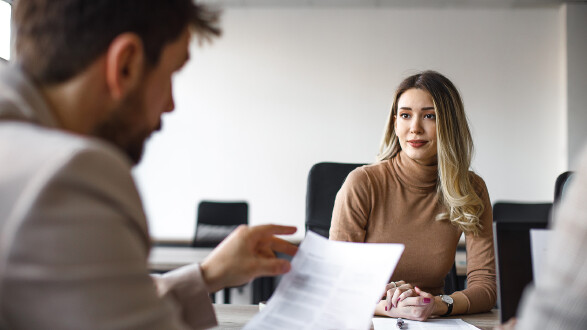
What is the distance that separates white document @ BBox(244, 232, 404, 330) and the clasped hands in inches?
15.8

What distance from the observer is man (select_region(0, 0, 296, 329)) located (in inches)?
17.6

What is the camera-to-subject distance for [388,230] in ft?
5.90

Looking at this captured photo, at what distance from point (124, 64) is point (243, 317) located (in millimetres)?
808

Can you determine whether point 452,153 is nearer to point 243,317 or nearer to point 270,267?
point 243,317

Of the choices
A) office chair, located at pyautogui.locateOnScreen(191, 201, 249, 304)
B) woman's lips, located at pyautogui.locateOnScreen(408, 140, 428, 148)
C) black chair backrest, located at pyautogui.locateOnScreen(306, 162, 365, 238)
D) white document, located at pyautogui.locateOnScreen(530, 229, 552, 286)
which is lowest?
office chair, located at pyautogui.locateOnScreen(191, 201, 249, 304)

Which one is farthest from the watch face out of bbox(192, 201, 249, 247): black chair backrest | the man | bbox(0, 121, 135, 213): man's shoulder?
bbox(192, 201, 249, 247): black chair backrest

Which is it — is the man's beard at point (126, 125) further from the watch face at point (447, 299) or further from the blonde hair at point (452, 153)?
the blonde hair at point (452, 153)

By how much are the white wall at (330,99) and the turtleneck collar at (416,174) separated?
3.42 meters

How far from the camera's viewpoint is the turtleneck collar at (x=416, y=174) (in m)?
1.88

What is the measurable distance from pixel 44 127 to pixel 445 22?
533 centimetres

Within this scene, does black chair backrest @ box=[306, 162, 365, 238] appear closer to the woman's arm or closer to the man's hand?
the woman's arm

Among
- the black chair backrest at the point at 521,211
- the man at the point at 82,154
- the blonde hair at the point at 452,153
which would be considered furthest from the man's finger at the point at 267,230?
the black chair backrest at the point at 521,211

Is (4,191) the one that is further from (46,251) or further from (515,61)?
(515,61)

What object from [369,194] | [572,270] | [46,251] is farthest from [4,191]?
[369,194]
